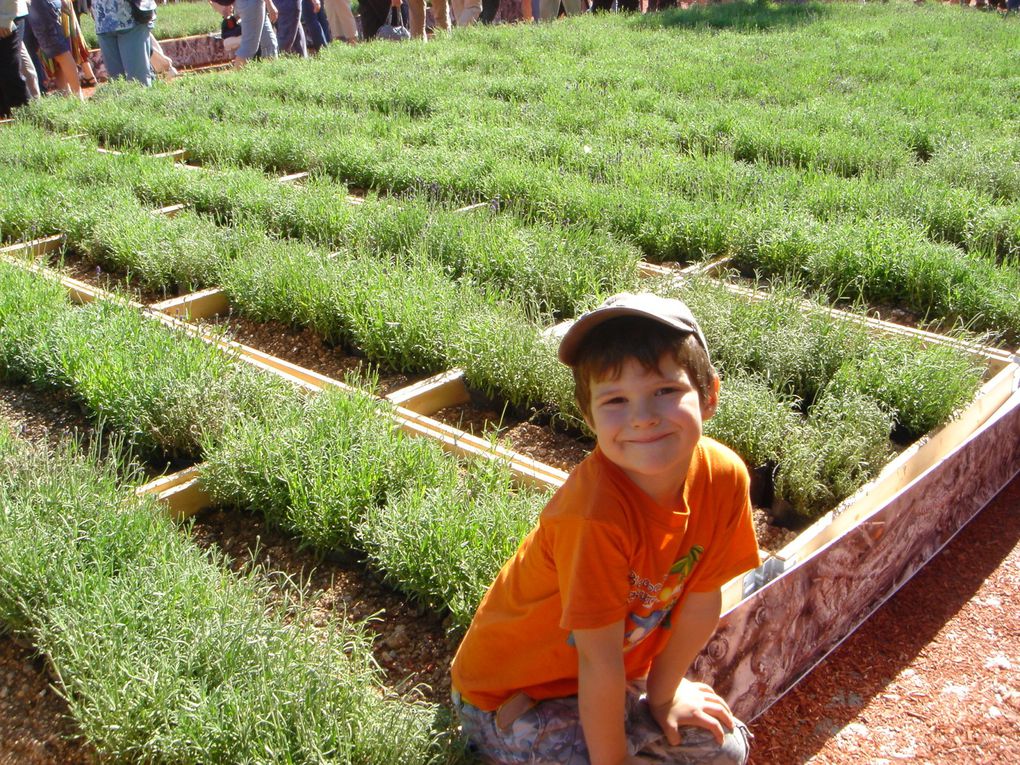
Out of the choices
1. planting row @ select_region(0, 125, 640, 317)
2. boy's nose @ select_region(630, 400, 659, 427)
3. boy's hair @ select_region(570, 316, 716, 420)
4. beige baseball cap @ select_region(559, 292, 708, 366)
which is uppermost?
beige baseball cap @ select_region(559, 292, 708, 366)

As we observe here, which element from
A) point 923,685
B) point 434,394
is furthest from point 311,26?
point 923,685

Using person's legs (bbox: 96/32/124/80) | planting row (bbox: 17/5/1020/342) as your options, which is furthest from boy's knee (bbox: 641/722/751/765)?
person's legs (bbox: 96/32/124/80)

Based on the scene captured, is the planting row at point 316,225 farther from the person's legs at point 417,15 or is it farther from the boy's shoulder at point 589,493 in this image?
the person's legs at point 417,15

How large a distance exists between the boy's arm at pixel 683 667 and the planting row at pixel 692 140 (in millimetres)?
2846

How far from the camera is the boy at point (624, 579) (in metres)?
2.05

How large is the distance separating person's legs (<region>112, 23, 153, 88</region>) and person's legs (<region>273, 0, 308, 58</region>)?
2984mm

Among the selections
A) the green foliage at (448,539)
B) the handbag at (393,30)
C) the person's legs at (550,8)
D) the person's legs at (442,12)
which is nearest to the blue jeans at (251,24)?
the handbag at (393,30)

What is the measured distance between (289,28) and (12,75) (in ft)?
15.2

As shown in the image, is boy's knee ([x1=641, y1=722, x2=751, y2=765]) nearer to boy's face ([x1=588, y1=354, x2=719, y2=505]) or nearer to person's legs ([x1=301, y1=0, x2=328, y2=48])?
boy's face ([x1=588, y1=354, x2=719, y2=505])

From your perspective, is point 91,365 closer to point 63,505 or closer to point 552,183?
point 63,505

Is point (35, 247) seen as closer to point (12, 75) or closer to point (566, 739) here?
point (566, 739)

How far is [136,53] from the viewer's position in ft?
37.5

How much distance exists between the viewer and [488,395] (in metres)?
4.38

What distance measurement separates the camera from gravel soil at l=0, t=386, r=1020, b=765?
2.84m
